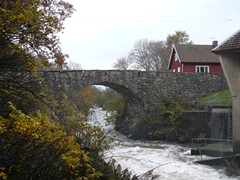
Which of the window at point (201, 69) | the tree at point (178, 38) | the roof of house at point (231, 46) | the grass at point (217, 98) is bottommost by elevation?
the grass at point (217, 98)

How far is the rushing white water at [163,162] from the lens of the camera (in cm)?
1150

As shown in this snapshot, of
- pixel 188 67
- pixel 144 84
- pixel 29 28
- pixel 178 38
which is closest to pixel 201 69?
pixel 188 67

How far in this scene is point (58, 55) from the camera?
805 centimetres

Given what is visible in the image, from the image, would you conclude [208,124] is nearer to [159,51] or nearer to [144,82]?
[144,82]

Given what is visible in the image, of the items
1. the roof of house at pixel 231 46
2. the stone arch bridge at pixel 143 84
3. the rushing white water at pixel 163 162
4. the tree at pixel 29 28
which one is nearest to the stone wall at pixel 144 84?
the stone arch bridge at pixel 143 84

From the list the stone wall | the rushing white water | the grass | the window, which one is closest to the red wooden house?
the window

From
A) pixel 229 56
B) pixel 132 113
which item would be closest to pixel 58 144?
pixel 229 56

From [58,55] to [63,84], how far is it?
1346 cm

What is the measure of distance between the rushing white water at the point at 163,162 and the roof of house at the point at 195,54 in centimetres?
1412

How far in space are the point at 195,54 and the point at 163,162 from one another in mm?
20312

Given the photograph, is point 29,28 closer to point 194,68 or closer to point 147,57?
point 194,68

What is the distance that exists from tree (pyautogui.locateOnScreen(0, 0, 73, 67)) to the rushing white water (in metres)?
2.35

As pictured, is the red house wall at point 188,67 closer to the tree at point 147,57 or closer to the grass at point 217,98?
the grass at point 217,98

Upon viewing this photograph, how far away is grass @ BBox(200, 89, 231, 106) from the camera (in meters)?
20.6
